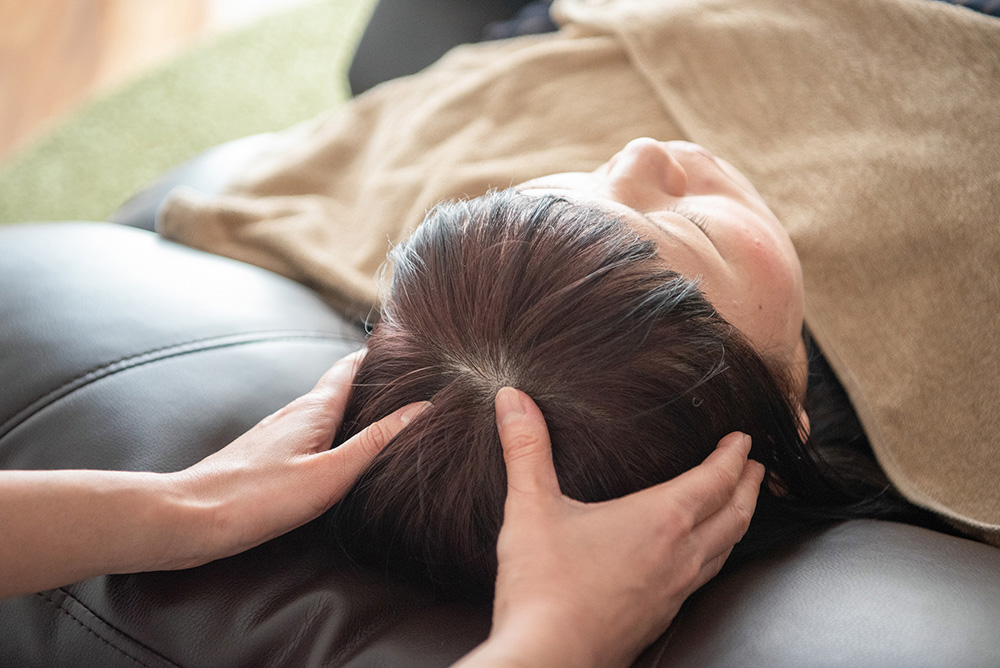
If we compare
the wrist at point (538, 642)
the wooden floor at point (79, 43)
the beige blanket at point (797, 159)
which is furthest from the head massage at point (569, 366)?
the wooden floor at point (79, 43)

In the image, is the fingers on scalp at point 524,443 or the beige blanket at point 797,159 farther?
the beige blanket at point 797,159

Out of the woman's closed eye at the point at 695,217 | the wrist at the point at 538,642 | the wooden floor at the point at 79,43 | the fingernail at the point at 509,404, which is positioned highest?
the wooden floor at the point at 79,43

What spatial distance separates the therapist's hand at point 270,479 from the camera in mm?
647

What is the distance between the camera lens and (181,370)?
0.81 m

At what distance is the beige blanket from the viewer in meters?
0.90

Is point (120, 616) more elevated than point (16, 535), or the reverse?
point (16, 535)

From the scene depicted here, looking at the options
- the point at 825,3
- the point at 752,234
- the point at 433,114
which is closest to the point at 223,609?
the point at 752,234

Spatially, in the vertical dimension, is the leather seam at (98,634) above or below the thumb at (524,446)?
below

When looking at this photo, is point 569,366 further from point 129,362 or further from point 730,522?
point 129,362

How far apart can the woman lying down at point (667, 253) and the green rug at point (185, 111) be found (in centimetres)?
88

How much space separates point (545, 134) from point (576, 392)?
2.19 feet

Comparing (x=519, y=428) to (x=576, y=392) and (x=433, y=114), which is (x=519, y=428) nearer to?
(x=576, y=392)

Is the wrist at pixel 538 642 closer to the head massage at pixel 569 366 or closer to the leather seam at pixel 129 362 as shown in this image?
the head massage at pixel 569 366

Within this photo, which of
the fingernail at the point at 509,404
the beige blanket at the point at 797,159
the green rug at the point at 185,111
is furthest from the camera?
the green rug at the point at 185,111
